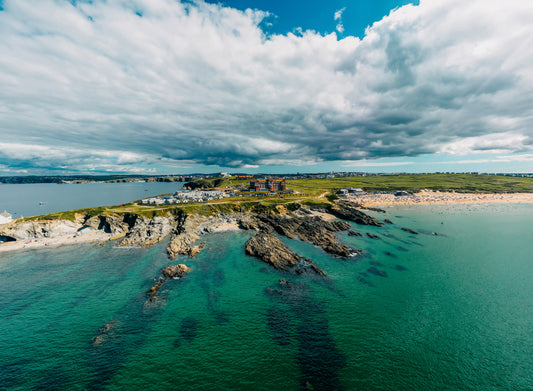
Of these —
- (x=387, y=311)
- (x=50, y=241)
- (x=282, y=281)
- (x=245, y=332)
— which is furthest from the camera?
(x=50, y=241)

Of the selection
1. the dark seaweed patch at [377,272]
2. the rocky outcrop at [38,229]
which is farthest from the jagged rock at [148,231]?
the dark seaweed patch at [377,272]

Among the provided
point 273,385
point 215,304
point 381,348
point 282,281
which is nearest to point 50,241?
point 215,304

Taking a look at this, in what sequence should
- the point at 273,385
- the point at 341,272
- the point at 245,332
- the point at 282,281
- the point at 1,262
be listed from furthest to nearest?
the point at 1,262, the point at 341,272, the point at 282,281, the point at 245,332, the point at 273,385

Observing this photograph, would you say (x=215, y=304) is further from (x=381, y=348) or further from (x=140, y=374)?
(x=381, y=348)

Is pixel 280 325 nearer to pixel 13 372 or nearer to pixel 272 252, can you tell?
pixel 272 252

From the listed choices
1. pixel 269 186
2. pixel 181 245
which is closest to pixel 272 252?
pixel 181 245

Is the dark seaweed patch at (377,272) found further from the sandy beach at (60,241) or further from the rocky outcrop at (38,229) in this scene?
the rocky outcrop at (38,229)

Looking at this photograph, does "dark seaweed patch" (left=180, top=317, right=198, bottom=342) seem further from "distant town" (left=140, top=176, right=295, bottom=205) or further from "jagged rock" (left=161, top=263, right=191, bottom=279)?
"distant town" (left=140, top=176, right=295, bottom=205)
